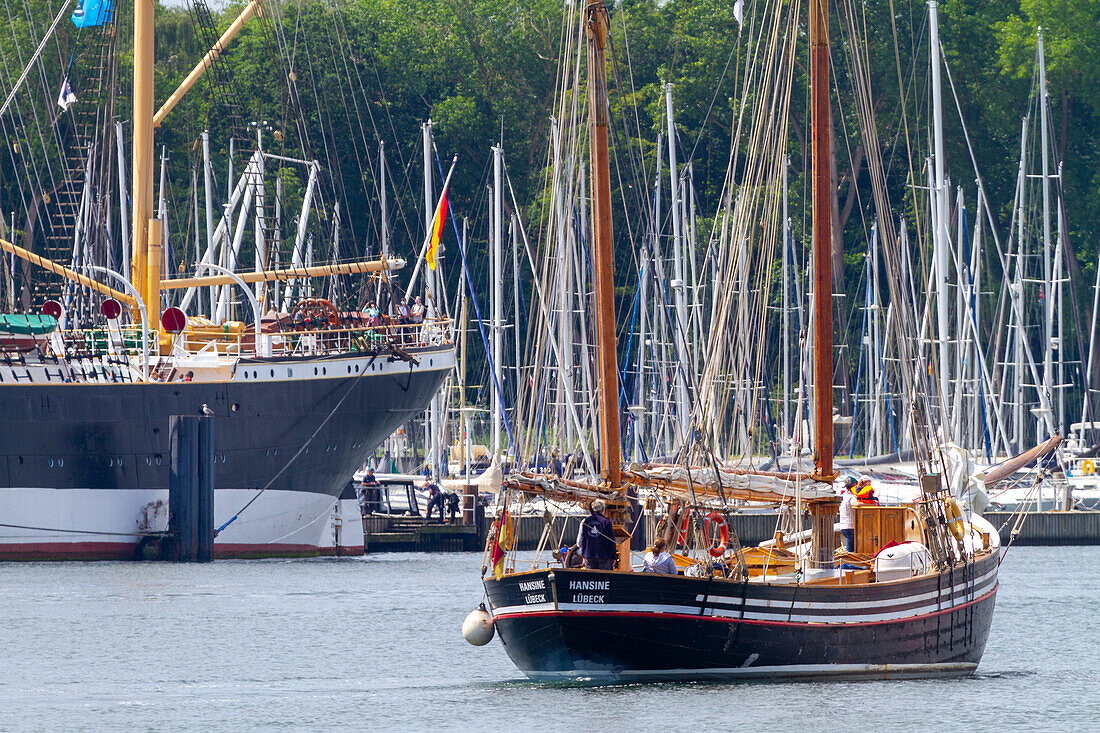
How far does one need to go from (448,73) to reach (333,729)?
87688mm

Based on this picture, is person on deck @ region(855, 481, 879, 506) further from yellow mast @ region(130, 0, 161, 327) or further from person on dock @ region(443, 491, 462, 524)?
yellow mast @ region(130, 0, 161, 327)

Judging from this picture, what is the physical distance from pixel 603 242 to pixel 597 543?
5.71 meters

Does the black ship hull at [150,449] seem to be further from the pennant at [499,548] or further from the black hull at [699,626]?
the black hull at [699,626]

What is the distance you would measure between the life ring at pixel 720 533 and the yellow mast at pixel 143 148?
33.9 m

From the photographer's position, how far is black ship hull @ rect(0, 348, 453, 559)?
59656 mm

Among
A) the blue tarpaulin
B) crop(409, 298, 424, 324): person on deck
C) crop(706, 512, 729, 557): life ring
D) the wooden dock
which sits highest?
the blue tarpaulin

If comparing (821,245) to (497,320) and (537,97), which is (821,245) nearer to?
(497,320)

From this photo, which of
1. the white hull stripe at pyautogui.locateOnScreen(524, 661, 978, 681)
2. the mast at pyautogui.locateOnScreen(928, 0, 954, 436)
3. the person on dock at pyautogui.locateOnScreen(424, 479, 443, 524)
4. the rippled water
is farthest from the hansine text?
the person on dock at pyautogui.locateOnScreen(424, 479, 443, 524)

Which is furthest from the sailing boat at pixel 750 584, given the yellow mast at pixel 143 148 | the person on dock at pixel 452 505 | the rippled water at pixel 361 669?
the yellow mast at pixel 143 148

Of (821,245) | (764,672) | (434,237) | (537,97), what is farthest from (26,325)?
(537,97)

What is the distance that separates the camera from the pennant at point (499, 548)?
3272 cm

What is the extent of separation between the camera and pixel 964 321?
77.7 metres

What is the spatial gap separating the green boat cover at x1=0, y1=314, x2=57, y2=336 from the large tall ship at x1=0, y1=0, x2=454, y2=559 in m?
0.04

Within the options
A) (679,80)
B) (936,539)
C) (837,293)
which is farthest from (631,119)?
(936,539)
